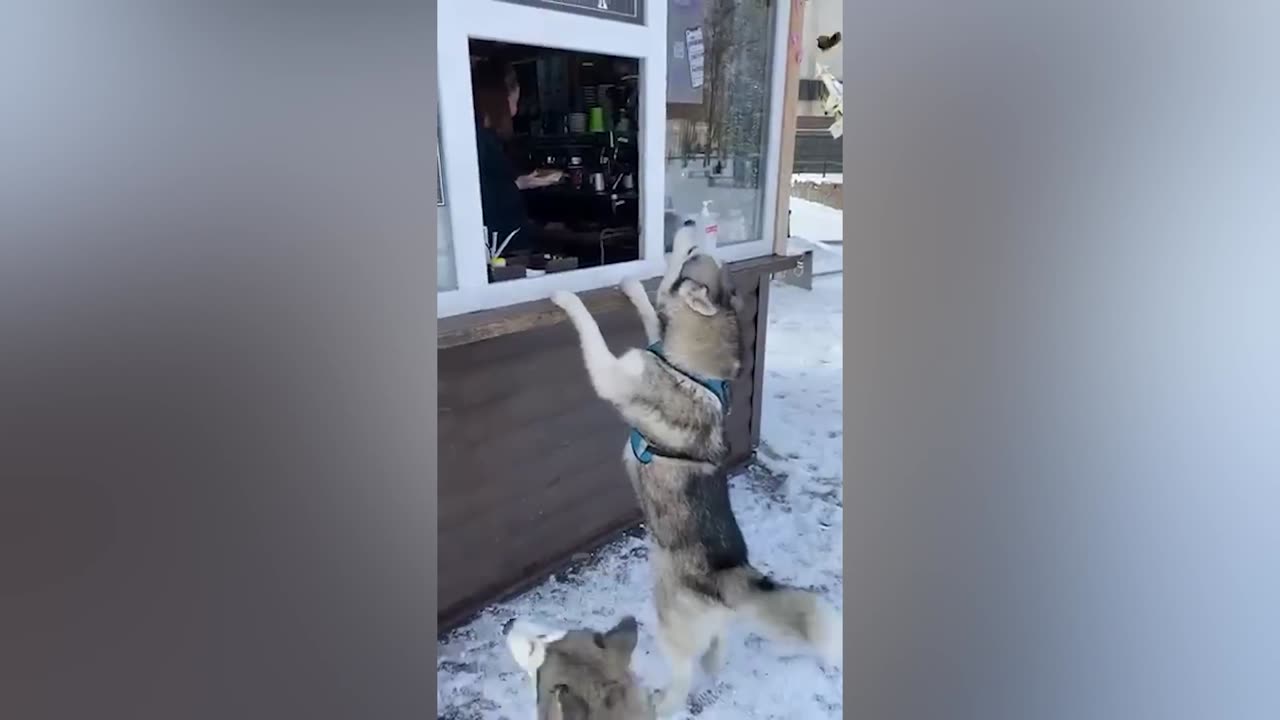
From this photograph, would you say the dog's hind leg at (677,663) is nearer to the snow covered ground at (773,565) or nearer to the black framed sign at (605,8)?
the snow covered ground at (773,565)

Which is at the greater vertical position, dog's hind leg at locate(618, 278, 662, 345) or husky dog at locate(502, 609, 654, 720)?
dog's hind leg at locate(618, 278, 662, 345)

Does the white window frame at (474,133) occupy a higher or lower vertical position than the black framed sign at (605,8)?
lower

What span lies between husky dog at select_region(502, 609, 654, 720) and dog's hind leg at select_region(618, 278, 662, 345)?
0.60 ft

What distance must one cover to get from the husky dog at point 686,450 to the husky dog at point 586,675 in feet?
0.07

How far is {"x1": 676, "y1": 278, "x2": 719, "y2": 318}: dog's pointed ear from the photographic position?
0.54m

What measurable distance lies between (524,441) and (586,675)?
151mm

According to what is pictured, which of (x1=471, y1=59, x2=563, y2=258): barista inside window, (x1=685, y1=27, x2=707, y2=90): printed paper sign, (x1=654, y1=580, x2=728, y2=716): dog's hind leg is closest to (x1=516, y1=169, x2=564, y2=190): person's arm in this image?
(x1=471, y1=59, x2=563, y2=258): barista inside window

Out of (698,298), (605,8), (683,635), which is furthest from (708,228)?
(683,635)

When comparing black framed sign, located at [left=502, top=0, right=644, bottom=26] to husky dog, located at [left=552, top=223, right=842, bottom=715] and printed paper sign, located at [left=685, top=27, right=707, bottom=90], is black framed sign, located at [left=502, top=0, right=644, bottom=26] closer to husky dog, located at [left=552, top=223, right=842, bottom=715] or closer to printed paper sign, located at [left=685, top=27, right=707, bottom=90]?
printed paper sign, located at [left=685, top=27, right=707, bottom=90]

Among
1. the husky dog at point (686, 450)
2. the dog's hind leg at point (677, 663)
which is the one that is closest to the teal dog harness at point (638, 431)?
the husky dog at point (686, 450)

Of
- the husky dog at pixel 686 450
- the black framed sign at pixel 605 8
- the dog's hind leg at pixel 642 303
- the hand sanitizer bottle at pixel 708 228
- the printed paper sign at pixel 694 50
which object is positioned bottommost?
the husky dog at pixel 686 450

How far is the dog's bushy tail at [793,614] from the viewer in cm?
50

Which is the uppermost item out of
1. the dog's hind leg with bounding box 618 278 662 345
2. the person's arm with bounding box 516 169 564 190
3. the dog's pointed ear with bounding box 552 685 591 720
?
the person's arm with bounding box 516 169 564 190
